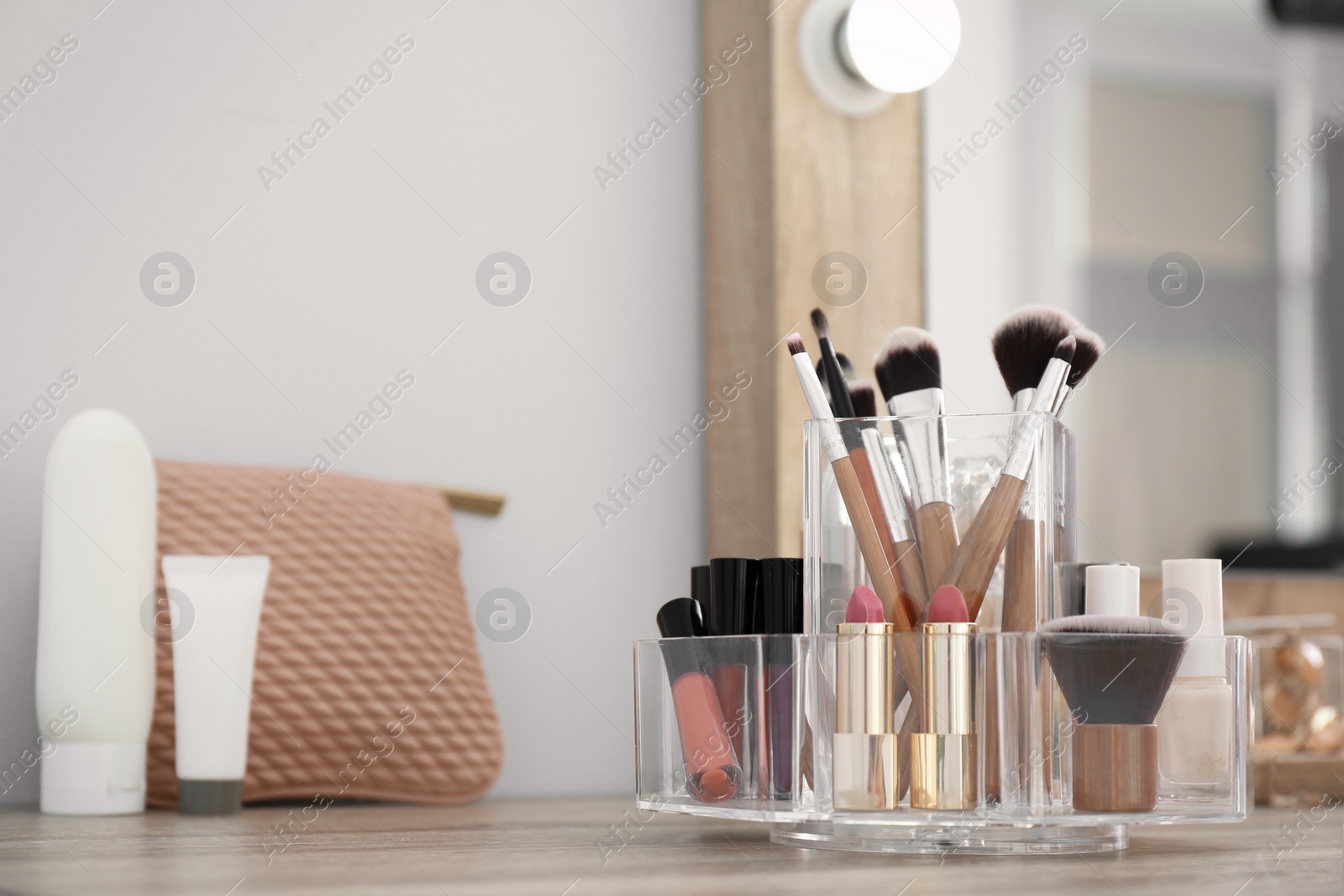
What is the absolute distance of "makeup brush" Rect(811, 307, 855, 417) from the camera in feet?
1.95

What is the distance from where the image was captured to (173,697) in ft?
2.49

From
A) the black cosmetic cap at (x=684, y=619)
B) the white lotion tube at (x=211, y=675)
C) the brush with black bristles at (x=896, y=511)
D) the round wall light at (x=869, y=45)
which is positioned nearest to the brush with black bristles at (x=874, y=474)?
the brush with black bristles at (x=896, y=511)

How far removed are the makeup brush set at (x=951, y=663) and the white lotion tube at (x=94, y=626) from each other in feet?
1.00

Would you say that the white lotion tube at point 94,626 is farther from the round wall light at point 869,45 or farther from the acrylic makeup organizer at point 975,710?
the round wall light at point 869,45

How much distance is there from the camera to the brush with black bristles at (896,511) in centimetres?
55

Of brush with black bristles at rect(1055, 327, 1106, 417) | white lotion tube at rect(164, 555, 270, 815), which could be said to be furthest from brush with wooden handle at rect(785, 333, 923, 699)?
white lotion tube at rect(164, 555, 270, 815)

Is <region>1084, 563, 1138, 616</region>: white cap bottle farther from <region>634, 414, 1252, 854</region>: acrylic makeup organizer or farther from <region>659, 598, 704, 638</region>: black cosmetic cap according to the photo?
<region>659, 598, 704, 638</region>: black cosmetic cap

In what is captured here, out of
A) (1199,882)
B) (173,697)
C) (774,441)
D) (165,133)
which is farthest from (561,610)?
(1199,882)

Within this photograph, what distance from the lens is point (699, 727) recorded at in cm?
58

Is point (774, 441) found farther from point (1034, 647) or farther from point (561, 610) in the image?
point (1034, 647)

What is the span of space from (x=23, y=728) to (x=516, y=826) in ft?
1.12

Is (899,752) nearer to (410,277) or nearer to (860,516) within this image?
(860,516)

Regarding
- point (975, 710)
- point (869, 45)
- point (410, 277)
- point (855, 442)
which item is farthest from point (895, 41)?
point (975, 710)

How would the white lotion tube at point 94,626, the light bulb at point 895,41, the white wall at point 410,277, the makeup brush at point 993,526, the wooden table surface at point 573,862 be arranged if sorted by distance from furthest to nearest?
the light bulb at point 895,41 < the white wall at point 410,277 < the white lotion tube at point 94,626 < the makeup brush at point 993,526 < the wooden table surface at point 573,862
